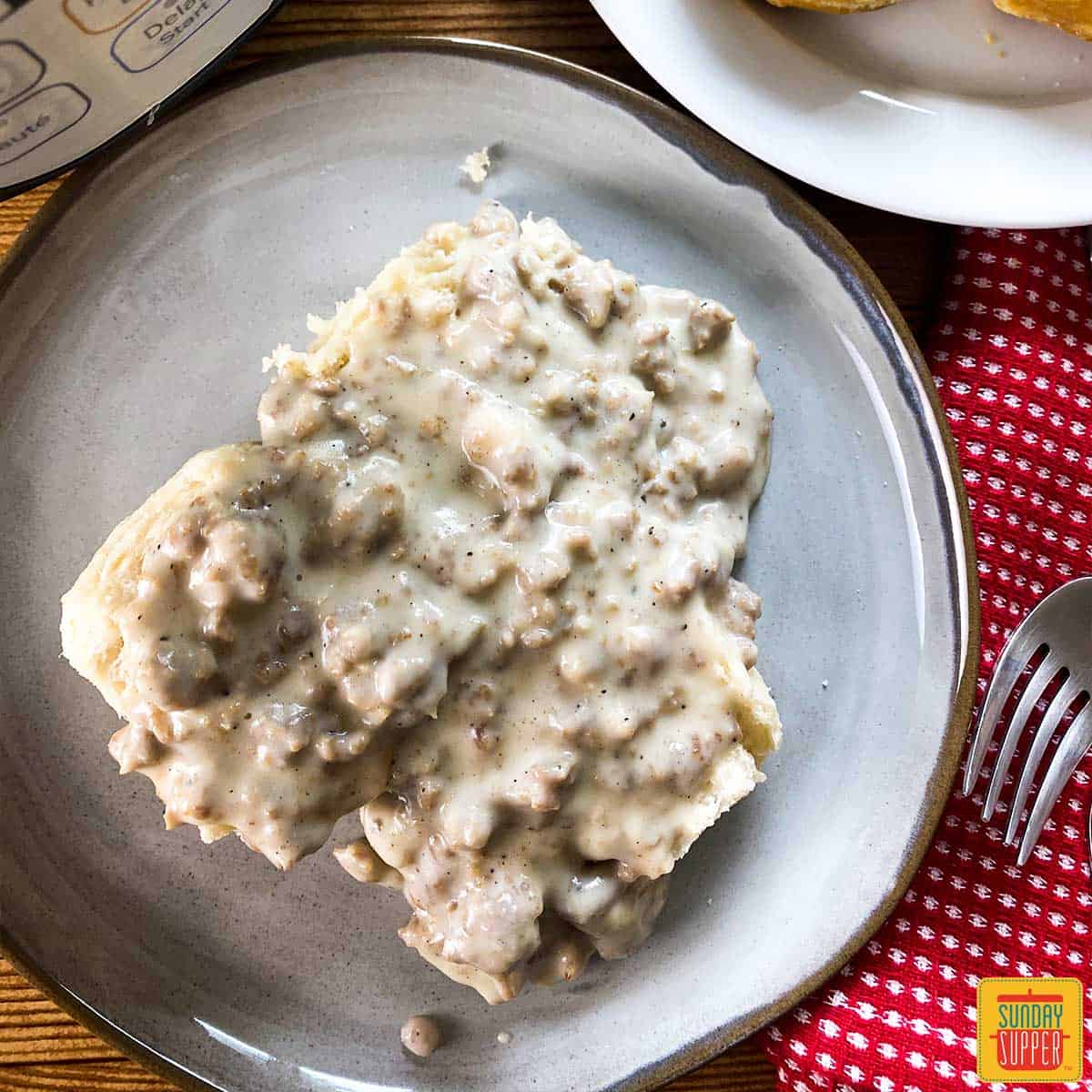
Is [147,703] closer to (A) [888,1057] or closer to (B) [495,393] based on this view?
(B) [495,393]

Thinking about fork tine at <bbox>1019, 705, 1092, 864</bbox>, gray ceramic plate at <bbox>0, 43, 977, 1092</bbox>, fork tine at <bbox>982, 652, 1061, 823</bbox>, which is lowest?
fork tine at <bbox>1019, 705, 1092, 864</bbox>

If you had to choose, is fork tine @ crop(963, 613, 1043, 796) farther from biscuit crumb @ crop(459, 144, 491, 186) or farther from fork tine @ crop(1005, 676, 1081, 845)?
biscuit crumb @ crop(459, 144, 491, 186)

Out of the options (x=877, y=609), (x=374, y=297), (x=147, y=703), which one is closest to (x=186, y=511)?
(x=147, y=703)

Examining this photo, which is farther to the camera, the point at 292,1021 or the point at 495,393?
the point at 292,1021

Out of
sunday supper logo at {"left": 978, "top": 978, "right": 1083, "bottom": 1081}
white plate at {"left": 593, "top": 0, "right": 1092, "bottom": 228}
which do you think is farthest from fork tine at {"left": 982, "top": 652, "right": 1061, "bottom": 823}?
white plate at {"left": 593, "top": 0, "right": 1092, "bottom": 228}

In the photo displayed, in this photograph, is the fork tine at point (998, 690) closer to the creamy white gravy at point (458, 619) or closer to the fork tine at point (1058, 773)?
the fork tine at point (1058, 773)
